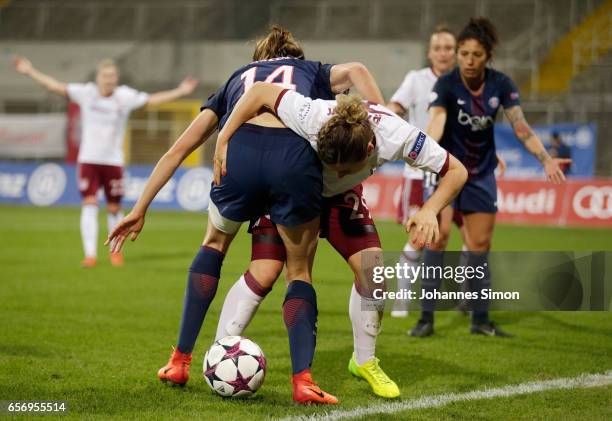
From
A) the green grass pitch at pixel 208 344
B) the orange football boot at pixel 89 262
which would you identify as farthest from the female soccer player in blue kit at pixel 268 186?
the orange football boot at pixel 89 262

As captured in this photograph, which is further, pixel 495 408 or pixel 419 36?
pixel 419 36

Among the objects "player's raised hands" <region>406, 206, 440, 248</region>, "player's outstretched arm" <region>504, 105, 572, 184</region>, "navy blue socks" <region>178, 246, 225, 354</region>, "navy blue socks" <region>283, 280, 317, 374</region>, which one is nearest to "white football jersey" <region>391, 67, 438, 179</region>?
"player's outstretched arm" <region>504, 105, 572, 184</region>

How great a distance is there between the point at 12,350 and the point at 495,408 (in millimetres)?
3343

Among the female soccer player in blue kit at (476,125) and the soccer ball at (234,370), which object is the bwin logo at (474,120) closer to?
the female soccer player in blue kit at (476,125)

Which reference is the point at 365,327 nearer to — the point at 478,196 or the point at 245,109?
the point at 245,109

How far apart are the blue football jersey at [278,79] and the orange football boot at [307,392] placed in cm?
143

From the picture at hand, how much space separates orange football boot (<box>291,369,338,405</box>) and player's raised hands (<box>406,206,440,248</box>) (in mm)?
1001

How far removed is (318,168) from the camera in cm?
486

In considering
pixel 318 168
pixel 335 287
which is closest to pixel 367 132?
pixel 318 168

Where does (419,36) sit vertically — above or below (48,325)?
above

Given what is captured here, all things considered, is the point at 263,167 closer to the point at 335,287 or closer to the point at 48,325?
the point at 48,325

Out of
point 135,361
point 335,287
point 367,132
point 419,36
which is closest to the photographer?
point 367,132

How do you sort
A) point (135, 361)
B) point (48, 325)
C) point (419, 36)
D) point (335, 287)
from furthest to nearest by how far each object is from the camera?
point (419, 36) < point (335, 287) < point (48, 325) < point (135, 361)

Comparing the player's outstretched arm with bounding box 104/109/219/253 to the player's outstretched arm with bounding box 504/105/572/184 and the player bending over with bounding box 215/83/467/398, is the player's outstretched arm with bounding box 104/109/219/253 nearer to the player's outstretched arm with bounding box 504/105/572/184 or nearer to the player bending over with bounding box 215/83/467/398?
the player bending over with bounding box 215/83/467/398
